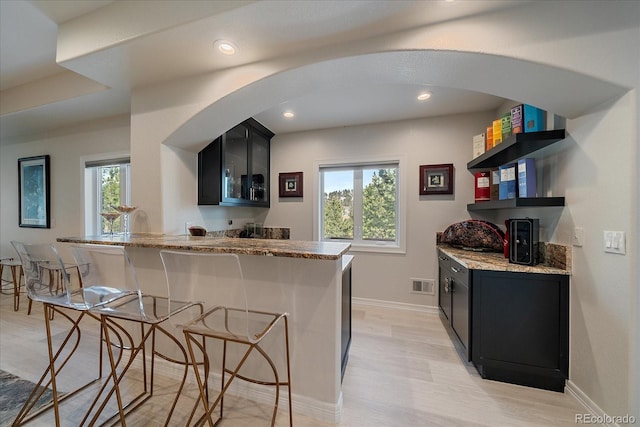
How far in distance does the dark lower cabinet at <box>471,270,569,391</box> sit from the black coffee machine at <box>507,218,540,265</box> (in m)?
0.18

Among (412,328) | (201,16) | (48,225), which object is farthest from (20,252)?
(412,328)

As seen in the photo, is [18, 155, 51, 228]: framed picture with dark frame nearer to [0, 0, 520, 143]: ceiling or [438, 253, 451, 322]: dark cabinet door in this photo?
[0, 0, 520, 143]: ceiling

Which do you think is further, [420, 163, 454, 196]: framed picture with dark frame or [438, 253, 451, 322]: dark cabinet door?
[420, 163, 454, 196]: framed picture with dark frame

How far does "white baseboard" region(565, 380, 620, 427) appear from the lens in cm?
139

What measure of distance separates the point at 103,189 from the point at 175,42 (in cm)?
287

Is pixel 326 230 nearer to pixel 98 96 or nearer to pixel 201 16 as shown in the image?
pixel 201 16

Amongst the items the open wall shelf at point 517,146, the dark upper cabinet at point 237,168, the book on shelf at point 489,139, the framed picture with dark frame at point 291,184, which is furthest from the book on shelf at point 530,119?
the dark upper cabinet at point 237,168

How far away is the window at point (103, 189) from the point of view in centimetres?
318

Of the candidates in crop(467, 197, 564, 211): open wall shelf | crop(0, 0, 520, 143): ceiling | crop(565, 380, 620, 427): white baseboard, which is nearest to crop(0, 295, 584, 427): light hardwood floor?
crop(565, 380, 620, 427): white baseboard

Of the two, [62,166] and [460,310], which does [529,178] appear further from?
[62,166]

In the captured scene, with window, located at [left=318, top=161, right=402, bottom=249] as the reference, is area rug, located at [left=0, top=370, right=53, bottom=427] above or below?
below

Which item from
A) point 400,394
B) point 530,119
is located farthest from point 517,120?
point 400,394

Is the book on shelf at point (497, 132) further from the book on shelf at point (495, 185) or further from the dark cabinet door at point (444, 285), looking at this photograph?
the dark cabinet door at point (444, 285)

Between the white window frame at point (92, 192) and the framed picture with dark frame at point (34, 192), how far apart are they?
0.77 m
